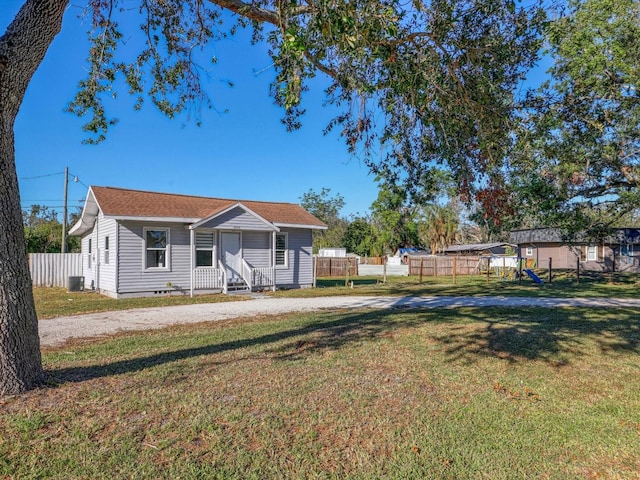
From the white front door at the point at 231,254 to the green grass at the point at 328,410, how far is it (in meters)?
9.51

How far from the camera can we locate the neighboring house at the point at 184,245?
48.2ft

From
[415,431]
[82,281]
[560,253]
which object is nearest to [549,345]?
[415,431]

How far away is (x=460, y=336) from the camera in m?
7.57

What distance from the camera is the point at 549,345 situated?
6938 millimetres

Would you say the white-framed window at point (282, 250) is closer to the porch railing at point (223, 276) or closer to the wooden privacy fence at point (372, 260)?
the porch railing at point (223, 276)

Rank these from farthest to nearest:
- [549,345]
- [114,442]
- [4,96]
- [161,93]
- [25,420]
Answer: [161,93] → [549,345] → [4,96] → [25,420] → [114,442]

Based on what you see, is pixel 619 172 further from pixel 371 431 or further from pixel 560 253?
pixel 560 253

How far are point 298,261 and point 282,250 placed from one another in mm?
950

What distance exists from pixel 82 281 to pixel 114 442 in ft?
53.9

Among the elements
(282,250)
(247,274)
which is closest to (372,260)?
(282,250)

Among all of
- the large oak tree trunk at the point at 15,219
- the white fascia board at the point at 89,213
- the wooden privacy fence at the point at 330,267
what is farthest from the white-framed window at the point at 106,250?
the wooden privacy fence at the point at 330,267

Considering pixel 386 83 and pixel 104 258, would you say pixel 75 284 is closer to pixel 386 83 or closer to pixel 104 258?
pixel 104 258

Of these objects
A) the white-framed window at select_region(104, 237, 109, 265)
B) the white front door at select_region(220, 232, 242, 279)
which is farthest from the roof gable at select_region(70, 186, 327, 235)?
the white-framed window at select_region(104, 237, 109, 265)

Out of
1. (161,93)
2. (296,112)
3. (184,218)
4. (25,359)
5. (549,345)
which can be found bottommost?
(549,345)
